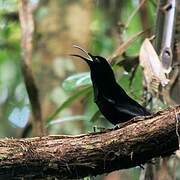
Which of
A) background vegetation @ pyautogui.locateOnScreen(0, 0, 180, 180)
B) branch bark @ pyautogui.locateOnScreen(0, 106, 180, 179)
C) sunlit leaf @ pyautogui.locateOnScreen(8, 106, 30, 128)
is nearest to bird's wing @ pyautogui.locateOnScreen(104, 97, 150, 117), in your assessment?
branch bark @ pyautogui.locateOnScreen(0, 106, 180, 179)

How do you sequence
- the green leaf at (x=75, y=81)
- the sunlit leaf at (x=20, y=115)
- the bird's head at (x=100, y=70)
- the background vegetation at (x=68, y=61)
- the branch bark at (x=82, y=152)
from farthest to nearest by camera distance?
the sunlit leaf at (x=20, y=115), the background vegetation at (x=68, y=61), the green leaf at (x=75, y=81), the bird's head at (x=100, y=70), the branch bark at (x=82, y=152)

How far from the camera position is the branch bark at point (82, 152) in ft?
5.79

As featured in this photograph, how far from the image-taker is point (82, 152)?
6.02 feet

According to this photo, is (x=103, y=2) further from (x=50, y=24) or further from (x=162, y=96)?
(x=162, y=96)

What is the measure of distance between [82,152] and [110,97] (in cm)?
36

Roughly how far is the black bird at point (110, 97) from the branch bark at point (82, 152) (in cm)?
25

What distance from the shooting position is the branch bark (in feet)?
5.79

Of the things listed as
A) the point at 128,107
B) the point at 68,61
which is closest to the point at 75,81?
the point at 68,61

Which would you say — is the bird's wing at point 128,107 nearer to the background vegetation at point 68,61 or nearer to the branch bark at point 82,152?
the branch bark at point 82,152

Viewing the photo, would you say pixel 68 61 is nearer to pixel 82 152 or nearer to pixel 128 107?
pixel 128 107

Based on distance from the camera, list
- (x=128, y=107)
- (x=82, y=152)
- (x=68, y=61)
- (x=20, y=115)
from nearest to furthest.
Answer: (x=82, y=152)
(x=128, y=107)
(x=68, y=61)
(x=20, y=115)

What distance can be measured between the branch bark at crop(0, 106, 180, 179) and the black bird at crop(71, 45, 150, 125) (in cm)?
25

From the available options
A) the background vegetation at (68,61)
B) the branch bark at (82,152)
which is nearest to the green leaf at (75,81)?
the background vegetation at (68,61)

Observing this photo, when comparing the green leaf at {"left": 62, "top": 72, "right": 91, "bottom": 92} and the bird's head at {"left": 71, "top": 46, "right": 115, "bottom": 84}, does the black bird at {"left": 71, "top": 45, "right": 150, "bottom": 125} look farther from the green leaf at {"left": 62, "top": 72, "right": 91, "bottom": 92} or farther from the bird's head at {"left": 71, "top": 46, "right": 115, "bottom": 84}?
the green leaf at {"left": 62, "top": 72, "right": 91, "bottom": 92}
